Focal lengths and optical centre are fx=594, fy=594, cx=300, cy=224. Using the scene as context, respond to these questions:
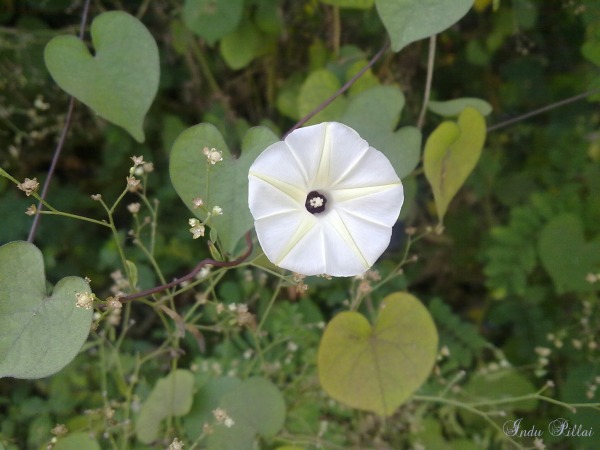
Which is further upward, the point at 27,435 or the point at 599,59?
the point at 599,59

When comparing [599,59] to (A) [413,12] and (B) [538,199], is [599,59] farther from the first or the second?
(A) [413,12]

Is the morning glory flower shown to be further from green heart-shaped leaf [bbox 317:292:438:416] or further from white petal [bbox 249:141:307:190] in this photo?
green heart-shaped leaf [bbox 317:292:438:416]

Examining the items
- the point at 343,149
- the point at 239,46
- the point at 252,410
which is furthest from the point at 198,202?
the point at 239,46

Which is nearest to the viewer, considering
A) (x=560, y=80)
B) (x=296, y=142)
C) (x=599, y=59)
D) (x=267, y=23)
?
(x=296, y=142)

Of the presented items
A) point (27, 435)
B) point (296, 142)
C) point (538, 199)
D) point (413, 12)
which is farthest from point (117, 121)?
point (538, 199)

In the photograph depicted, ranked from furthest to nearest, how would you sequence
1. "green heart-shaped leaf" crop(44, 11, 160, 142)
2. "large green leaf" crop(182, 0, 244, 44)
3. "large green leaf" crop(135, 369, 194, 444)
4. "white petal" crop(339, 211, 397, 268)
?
"large green leaf" crop(182, 0, 244, 44)
"large green leaf" crop(135, 369, 194, 444)
"green heart-shaped leaf" crop(44, 11, 160, 142)
"white petal" crop(339, 211, 397, 268)

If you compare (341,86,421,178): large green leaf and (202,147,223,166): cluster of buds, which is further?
(341,86,421,178): large green leaf

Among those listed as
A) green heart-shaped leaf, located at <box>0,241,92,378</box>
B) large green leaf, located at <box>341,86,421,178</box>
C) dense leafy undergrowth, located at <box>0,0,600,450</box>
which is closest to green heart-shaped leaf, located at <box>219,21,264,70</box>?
dense leafy undergrowth, located at <box>0,0,600,450</box>
